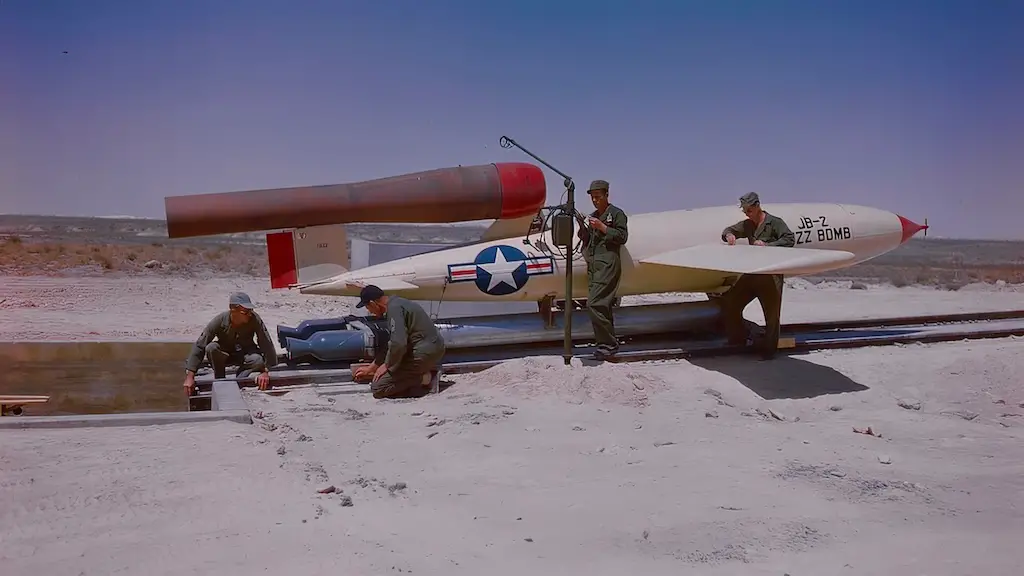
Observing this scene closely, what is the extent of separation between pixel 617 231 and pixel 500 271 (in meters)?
1.37

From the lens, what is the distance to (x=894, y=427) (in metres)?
6.27

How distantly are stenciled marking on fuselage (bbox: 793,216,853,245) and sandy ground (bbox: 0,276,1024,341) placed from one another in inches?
171

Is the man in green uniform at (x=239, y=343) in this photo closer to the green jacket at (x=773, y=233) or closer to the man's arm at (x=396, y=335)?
the man's arm at (x=396, y=335)

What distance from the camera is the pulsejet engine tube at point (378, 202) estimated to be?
7.81 metres

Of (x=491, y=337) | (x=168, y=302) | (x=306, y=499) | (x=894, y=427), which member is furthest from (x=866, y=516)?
(x=168, y=302)

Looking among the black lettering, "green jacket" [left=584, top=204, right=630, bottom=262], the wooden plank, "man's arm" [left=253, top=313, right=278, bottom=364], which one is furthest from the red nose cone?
the wooden plank

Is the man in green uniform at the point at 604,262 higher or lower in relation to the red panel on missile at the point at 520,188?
lower

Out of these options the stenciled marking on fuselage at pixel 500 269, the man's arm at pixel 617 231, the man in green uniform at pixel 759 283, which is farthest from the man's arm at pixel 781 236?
the stenciled marking on fuselage at pixel 500 269

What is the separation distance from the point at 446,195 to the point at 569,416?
305cm

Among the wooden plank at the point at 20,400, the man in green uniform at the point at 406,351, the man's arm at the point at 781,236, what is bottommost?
the wooden plank at the point at 20,400

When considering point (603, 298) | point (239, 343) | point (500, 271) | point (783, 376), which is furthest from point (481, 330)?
point (783, 376)

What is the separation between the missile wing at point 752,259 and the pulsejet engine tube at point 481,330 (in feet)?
2.58

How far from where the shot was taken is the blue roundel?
8.64 metres

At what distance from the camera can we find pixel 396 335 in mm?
6848
